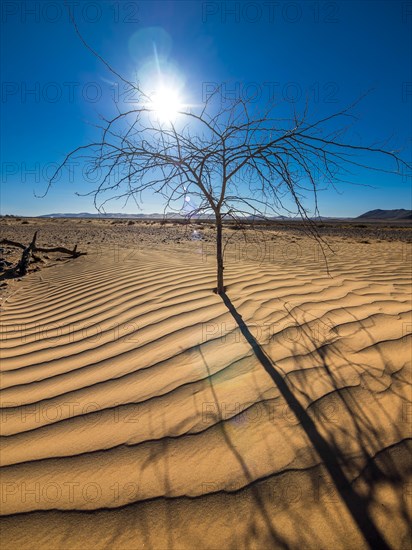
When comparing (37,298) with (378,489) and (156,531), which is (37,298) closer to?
(156,531)

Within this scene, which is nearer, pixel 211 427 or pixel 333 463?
pixel 333 463

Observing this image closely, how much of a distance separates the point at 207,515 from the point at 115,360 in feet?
3.86

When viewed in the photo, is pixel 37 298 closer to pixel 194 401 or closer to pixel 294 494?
pixel 194 401

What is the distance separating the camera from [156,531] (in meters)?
1.01

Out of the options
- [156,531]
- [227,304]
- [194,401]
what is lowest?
[156,531]

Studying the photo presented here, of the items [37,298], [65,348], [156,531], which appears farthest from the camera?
[37,298]

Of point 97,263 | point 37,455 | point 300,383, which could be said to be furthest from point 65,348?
point 97,263

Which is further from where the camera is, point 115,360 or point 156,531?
point 115,360

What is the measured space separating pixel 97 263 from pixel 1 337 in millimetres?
3017

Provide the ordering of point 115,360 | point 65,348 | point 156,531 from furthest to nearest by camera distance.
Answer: point 65,348 < point 115,360 < point 156,531

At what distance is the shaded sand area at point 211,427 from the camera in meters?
1.03

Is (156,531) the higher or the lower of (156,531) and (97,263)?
→ the lower

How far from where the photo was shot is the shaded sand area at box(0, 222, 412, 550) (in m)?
1.03

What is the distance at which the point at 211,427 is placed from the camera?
4.56 feet
